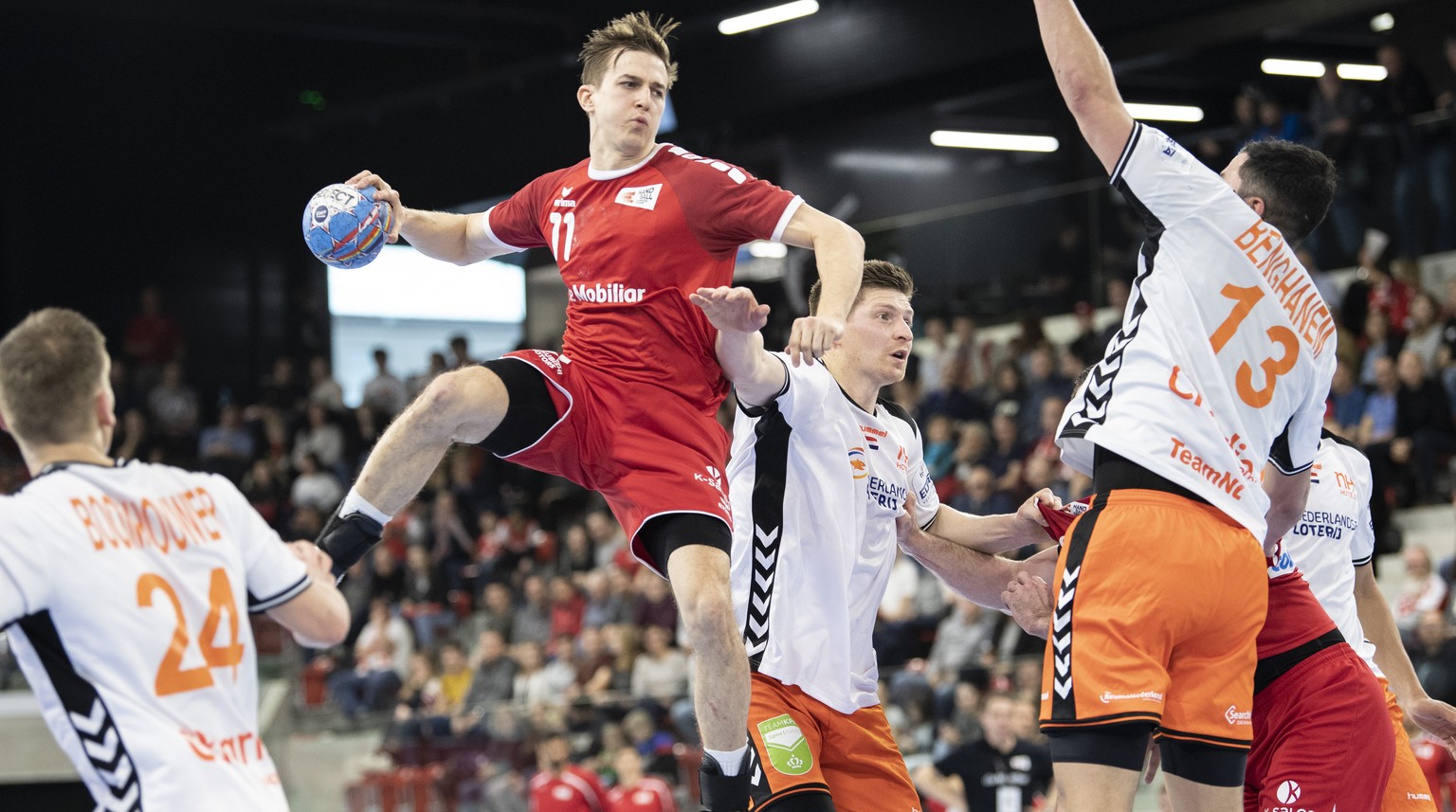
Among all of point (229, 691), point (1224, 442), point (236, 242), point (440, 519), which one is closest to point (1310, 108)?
point (440, 519)

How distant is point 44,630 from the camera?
3865mm

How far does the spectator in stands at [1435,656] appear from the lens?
10.6 m

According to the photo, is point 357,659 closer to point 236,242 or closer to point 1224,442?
point 236,242

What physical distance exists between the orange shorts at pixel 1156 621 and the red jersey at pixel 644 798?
9156 millimetres

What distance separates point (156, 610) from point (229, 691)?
11.7 inches

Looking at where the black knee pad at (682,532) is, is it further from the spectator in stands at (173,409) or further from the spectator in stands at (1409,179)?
the spectator in stands at (173,409)

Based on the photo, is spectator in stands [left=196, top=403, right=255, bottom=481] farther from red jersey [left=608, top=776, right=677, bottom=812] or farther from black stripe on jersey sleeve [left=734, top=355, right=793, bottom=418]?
black stripe on jersey sleeve [left=734, top=355, right=793, bottom=418]

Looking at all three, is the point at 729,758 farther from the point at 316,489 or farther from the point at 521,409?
the point at 316,489

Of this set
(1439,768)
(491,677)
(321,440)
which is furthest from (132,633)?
(321,440)

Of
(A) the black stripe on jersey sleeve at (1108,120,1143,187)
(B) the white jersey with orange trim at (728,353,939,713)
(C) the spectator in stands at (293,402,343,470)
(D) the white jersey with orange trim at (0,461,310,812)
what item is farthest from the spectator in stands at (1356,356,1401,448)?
(C) the spectator in stands at (293,402,343,470)

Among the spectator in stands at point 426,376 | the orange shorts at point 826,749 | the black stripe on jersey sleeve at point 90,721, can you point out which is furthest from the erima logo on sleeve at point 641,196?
the spectator in stands at point 426,376

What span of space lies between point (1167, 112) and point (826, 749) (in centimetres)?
1923

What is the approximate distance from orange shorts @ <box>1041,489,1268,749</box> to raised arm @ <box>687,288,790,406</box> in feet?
4.69

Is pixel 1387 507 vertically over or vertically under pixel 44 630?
under
